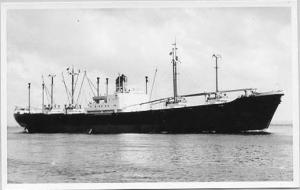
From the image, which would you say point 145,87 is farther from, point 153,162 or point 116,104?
point 116,104

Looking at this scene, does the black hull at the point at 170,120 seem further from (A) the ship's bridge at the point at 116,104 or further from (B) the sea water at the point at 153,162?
(B) the sea water at the point at 153,162

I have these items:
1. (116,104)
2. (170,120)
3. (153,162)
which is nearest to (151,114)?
(170,120)

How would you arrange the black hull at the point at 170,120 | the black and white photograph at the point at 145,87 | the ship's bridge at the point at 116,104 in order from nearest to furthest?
1. the black and white photograph at the point at 145,87
2. the black hull at the point at 170,120
3. the ship's bridge at the point at 116,104

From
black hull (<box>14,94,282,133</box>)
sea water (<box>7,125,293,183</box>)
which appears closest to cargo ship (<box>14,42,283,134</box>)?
black hull (<box>14,94,282,133</box>)

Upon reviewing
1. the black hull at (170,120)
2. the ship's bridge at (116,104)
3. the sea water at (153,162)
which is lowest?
the sea water at (153,162)

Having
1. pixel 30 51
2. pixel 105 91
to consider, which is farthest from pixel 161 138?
pixel 30 51

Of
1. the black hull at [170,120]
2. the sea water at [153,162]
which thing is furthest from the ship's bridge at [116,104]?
the sea water at [153,162]

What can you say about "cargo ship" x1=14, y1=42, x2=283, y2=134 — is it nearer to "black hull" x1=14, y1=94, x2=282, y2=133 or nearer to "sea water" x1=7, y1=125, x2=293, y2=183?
"black hull" x1=14, y1=94, x2=282, y2=133
